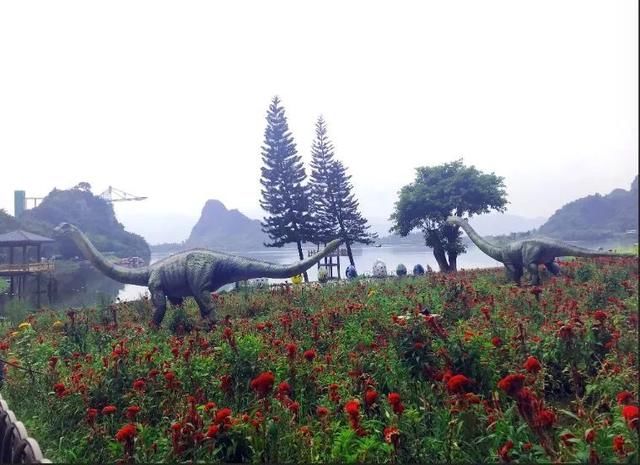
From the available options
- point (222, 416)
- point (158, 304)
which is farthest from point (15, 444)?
point (158, 304)

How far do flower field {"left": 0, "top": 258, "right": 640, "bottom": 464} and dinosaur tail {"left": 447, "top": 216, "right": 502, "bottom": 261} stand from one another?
4.65 metres

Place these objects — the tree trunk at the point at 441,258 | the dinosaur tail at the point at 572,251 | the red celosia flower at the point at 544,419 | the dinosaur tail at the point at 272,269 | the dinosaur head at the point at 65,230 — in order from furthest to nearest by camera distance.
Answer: the tree trunk at the point at 441,258 → the dinosaur tail at the point at 572,251 → the dinosaur head at the point at 65,230 → the dinosaur tail at the point at 272,269 → the red celosia flower at the point at 544,419

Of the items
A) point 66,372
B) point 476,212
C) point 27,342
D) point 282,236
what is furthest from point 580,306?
point 282,236

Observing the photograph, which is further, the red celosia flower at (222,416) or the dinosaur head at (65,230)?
the dinosaur head at (65,230)

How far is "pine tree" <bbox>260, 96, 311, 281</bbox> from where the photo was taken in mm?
23273

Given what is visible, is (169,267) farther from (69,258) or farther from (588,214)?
(69,258)

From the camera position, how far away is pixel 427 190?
22188 millimetres

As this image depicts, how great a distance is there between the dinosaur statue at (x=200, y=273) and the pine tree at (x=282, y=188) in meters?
13.5

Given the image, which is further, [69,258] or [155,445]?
[69,258]

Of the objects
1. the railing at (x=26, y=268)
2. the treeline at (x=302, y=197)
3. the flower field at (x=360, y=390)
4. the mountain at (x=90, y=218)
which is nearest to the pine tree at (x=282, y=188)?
the treeline at (x=302, y=197)

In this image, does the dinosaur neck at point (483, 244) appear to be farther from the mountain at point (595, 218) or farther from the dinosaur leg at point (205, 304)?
the mountain at point (595, 218)

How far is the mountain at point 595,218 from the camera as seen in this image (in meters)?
2.34

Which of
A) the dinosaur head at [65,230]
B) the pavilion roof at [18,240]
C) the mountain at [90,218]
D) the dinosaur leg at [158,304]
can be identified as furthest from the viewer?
the mountain at [90,218]

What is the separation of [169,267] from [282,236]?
1489 centimetres
